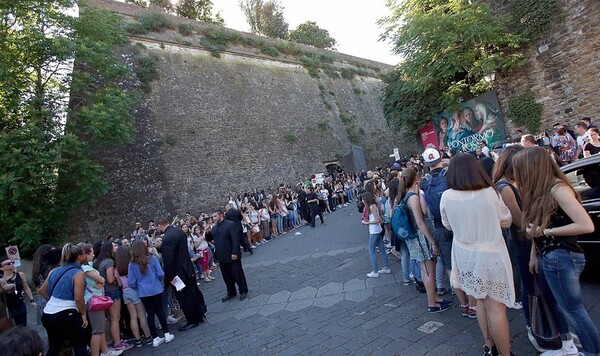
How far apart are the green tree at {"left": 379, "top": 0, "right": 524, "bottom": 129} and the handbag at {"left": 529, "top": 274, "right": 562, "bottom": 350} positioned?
12.4 meters

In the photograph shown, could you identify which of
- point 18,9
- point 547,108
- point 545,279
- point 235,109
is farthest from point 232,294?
point 235,109

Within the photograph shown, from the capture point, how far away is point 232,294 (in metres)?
6.66

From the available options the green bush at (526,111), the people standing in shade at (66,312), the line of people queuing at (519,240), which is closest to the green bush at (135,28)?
the people standing in shade at (66,312)

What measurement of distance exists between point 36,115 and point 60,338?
1045 cm

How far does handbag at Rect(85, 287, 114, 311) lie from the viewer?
179 inches

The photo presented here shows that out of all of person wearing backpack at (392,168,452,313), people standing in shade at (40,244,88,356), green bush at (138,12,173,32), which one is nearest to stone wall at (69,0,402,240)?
green bush at (138,12,173,32)

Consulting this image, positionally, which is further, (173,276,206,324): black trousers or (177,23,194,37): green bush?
(177,23,194,37): green bush

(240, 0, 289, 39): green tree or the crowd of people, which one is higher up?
(240, 0, 289, 39): green tree

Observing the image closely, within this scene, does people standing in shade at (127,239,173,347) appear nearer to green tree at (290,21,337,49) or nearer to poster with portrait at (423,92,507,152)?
poster with portrait at (423,92,507,152)

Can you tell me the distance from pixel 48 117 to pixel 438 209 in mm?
13087

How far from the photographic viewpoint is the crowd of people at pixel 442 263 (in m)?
2.46

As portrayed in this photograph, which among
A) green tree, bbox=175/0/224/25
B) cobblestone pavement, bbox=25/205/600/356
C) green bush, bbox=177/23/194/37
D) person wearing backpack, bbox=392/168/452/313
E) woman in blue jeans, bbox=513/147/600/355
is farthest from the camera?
green tree, bbox=175/0/224/25

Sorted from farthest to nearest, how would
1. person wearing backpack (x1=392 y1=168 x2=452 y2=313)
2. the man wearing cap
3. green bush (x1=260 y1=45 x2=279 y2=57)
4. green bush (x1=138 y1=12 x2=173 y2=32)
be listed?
green bush (x1=260 y1=45 x2=279 y2=57) < green bush (x1=138 y1=12 x2=173 y2=32) < person wearing backpack (x1=392 y1=168 x2=452 y2=313) < the man wearing cap

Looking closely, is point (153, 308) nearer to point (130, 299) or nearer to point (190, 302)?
point (130, 299)
